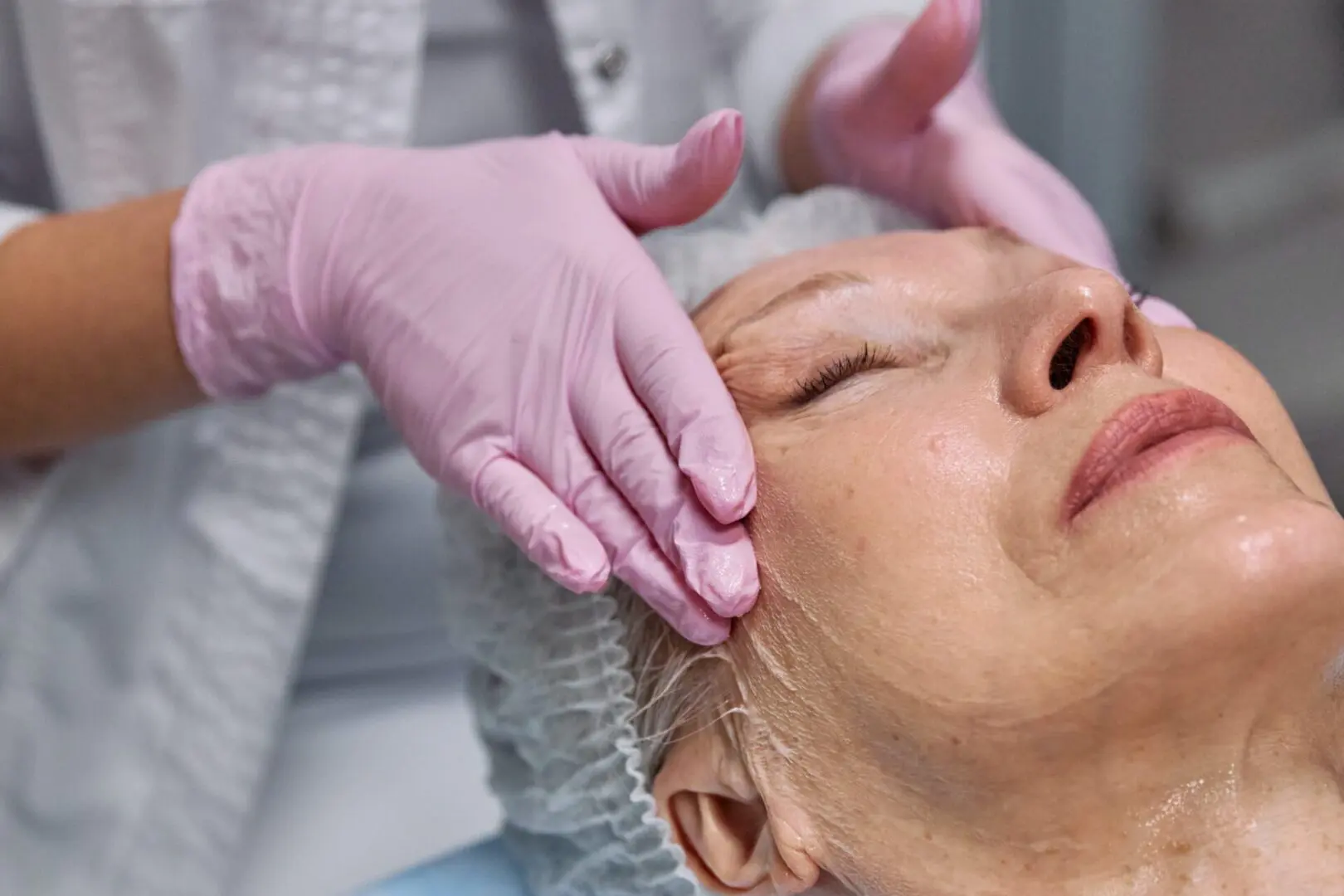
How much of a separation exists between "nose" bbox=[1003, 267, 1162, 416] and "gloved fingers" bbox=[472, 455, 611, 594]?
12.0 inches

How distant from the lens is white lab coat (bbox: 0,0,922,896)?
3.71 ft

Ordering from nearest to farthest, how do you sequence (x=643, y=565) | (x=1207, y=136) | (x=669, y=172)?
(x=643, y=565), (x=669, y=172), (x=1207, y=136)

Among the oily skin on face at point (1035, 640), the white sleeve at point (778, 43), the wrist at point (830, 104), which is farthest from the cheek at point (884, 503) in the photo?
the white sleeve at point (778, 43)

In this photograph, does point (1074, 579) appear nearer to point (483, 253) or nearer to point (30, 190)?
point (483, 253)

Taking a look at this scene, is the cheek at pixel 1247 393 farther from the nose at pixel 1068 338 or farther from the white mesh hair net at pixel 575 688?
the white mesh hair net at pixel 575 688

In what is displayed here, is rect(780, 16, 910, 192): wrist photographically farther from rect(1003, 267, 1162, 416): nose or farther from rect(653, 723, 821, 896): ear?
rect(653, 723, 821, 896): ear

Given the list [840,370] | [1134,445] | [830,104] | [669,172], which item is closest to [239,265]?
[669,172]

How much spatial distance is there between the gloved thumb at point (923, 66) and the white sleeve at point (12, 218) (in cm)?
80

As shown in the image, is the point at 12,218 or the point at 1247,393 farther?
the point at 12,218

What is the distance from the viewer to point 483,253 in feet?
3.10

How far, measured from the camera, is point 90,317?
3.34ft

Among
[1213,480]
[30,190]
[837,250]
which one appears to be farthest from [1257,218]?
[30,190]

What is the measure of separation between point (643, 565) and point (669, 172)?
322mm

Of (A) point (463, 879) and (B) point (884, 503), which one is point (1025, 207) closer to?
(B) point (884, 503)
